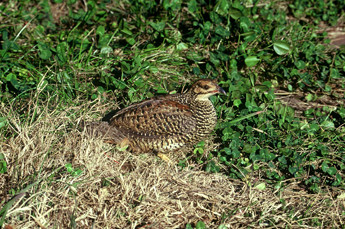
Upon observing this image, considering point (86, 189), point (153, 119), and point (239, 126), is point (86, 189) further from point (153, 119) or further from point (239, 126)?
point (239, 126)

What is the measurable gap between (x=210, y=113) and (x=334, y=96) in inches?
69.8

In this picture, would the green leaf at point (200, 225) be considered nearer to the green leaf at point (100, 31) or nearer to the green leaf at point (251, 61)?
the green leaf at point (251, 61)

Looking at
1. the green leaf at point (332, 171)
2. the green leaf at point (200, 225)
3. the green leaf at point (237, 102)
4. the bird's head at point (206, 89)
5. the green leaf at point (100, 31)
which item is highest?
the green leaf at point (100, 31)

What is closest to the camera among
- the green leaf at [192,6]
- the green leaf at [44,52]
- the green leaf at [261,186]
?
the green leaf at [261,186]

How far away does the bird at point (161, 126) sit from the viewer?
14.4 ft

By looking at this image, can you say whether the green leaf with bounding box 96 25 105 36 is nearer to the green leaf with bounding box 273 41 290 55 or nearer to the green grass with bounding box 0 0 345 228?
the green grass with bounding box 0 0 345 228

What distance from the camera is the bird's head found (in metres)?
4.50

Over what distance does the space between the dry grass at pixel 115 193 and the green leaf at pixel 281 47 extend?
1.82 m

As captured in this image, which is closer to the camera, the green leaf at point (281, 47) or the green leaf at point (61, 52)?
the green leaf at point (61, 52)

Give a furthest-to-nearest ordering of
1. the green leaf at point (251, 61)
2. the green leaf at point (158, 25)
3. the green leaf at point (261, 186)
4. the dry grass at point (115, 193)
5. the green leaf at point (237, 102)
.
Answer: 1. the green leaf at point (158, 25)
2. the green leaf at point (251, 61)
3. the green leaf at point (237, 102)
4. the green leaf at point (261, 186)
5. the dry grass at point (115, 193)

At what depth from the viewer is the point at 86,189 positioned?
11.9 feet

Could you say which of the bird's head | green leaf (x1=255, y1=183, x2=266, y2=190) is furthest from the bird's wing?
green leaf (x1=255, y1=183, x2=266, y2=190)

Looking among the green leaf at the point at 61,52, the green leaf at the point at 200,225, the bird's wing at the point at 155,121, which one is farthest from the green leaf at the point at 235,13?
the green leaf at the point at 200,225

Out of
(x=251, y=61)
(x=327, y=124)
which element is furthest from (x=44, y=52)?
(x=327, y=124)
